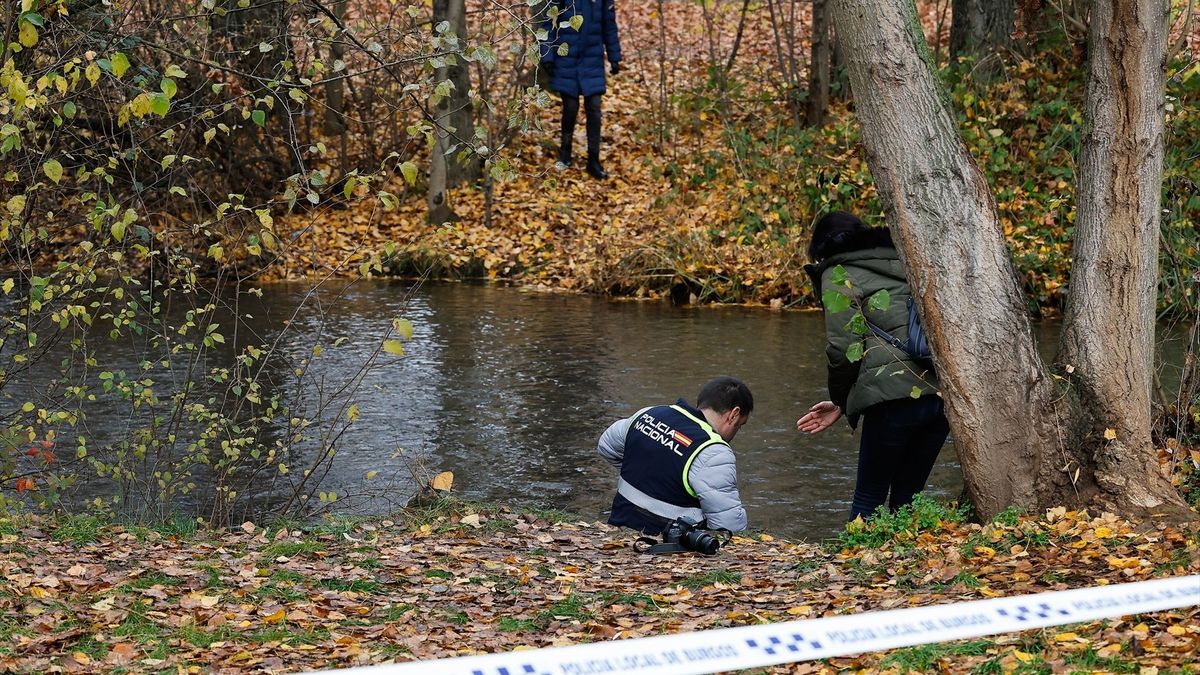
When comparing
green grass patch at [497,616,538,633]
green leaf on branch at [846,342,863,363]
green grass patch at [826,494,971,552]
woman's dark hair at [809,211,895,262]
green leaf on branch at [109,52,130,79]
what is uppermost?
green leaf on branch at [109,52,130,79]

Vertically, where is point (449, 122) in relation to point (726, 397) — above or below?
above

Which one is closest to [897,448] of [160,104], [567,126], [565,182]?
[160,104]

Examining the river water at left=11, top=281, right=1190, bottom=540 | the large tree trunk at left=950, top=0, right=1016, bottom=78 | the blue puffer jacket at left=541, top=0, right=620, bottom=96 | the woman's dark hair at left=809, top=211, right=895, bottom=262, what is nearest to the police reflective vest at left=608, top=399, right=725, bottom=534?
the river water at left=11, top=281, right=1190, bottom=540

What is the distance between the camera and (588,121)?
18578mm

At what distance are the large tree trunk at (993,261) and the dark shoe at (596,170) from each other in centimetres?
1295

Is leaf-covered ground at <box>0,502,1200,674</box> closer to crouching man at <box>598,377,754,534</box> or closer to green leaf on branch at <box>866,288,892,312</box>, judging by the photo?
crouching man at <box>598,377,754,534</box>

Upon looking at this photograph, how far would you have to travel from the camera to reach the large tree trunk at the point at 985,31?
17.1 metres

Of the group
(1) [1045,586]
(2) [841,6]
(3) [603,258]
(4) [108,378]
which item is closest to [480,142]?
(2) [841,6]

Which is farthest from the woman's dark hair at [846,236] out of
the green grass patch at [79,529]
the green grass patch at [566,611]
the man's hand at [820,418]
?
the green grass patch at [79,529]

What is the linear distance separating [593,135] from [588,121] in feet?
0.70

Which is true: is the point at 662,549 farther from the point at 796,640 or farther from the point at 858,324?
the point at 796,640

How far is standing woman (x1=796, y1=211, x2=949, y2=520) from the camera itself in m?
6.72

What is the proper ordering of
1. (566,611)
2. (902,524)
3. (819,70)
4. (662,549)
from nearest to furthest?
(566,611) < (902,524) < (662,549) < (819,70)

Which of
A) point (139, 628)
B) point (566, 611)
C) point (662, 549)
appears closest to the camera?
point (139, 628)
